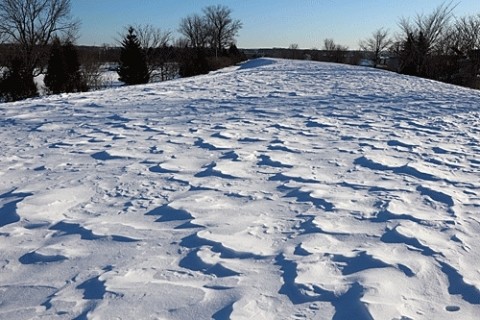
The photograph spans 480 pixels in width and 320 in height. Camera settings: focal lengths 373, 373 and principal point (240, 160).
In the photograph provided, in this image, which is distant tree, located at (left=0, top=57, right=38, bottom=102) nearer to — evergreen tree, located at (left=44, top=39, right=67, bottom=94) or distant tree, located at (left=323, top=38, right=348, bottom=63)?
evergreen tree, located at (left=44, top=39, right=67, bottom=94)

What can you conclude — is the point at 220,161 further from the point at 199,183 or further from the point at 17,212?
the point at 17,212

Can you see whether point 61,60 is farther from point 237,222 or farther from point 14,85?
point 237,222

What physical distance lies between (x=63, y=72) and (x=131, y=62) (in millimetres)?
5118

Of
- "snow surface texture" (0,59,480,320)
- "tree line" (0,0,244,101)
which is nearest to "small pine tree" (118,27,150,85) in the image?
"tree line" (0,0,244,101)

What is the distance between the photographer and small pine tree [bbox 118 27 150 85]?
26125mm

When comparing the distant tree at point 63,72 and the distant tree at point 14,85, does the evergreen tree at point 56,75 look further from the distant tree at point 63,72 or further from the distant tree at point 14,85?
the distant tree at point 14,85

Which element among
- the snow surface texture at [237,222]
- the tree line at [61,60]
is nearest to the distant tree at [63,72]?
the tree line at [61,60]

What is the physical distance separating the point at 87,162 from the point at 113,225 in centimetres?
151

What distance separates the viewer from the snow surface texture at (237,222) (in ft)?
5.85

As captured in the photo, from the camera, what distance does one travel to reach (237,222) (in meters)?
2.56

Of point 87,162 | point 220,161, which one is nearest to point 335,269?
point 220,161

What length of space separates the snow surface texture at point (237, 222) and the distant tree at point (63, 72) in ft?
62.8

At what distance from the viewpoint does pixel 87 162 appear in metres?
3.76

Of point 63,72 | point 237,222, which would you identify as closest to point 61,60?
point 63,72
